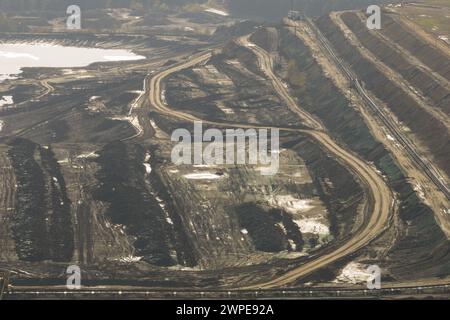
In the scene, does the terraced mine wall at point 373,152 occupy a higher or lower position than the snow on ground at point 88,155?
higher

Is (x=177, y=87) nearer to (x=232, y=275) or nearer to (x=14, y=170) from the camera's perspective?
(x=14, y=170)

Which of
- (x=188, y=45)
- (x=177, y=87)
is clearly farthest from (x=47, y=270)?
(x=188, y=45)

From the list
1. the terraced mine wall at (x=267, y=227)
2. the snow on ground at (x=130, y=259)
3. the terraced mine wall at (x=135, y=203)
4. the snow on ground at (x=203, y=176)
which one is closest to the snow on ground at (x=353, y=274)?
the terraced mine wall at (x=267, y=227)

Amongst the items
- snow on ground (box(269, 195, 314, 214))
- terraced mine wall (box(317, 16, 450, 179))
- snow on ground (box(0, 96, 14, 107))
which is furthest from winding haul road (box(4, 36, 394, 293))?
snow on ground (box(0, 96, 14, 107))

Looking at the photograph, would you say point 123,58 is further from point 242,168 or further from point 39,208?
point 39,208

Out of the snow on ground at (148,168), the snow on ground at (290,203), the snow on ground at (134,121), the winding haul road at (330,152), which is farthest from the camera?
the snow on ground at (134,121)

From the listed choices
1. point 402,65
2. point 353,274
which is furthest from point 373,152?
point 402,65

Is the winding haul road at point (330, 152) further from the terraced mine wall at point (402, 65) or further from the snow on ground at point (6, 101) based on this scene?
the snow on ground at point (6, 101)

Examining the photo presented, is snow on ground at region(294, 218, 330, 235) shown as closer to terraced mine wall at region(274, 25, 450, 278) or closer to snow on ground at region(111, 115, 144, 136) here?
terraced mine wall at region(274, 25, 450, 278)
